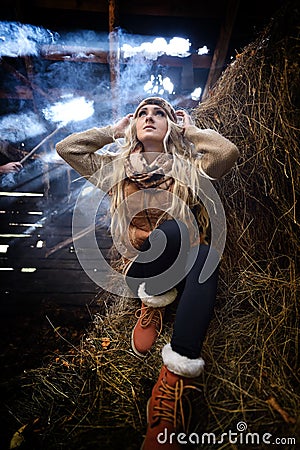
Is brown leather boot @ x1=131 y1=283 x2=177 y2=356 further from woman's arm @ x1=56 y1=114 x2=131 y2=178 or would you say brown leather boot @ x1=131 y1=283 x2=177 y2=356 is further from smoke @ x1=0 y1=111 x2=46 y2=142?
smoke @ x1=0 y1=111 x2=46 y2=142

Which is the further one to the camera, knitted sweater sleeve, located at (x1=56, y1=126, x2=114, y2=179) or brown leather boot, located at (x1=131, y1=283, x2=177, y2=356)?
knitted sweater sleeve, located at (x1=56, y1=126, x2=114, y2=179)

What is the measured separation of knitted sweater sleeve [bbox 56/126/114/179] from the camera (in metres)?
1.63

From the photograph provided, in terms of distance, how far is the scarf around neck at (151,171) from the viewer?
152cm

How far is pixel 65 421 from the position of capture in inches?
48.8

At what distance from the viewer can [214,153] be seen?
1.41m

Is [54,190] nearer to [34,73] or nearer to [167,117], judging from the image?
[34,73]

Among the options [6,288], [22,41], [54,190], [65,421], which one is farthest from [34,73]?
[65,421]

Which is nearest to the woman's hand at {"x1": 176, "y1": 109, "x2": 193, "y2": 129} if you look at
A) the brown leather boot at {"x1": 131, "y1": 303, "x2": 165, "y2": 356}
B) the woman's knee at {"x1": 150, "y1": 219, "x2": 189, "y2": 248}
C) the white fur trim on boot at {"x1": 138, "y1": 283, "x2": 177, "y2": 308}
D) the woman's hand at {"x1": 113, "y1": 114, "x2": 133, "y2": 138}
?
the woman's hand at {"x1": 113, "y1": 114, "x2": 133, "y2": 138}

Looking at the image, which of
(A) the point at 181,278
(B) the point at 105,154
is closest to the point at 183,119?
(B) the point at 105,154

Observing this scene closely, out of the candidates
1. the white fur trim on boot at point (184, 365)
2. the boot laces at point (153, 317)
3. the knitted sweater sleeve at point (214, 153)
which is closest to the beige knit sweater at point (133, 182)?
the knitted sweater sleeve at point (214, 153)

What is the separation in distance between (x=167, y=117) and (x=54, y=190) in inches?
92.0

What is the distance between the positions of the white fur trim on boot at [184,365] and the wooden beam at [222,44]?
6.52 feet

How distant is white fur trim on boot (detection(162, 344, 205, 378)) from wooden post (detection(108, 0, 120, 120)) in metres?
2.23

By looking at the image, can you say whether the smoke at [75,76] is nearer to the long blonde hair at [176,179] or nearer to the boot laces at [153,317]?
Answer: the long blonde hair at [176,179]
